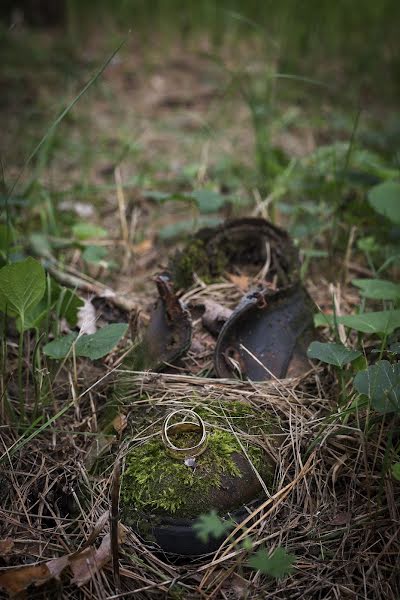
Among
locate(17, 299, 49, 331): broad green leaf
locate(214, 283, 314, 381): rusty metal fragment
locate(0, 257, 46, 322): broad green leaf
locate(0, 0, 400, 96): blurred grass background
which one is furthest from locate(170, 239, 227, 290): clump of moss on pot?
locate(0, 0, 400, 96): blurred grass background

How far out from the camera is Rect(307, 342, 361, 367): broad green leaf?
1525mm

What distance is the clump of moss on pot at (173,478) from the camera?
4.38 feet

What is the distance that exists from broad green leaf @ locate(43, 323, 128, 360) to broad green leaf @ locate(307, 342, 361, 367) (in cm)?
56

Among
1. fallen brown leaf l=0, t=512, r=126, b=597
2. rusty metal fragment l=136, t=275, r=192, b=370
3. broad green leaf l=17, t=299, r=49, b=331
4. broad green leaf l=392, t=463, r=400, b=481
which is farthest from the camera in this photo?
rusty metal fragment l=136, t=275, r=192, b=370

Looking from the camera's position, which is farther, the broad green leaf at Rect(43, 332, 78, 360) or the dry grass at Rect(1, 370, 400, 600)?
the broad green leaf at Rect(43, 332, 78, 360)

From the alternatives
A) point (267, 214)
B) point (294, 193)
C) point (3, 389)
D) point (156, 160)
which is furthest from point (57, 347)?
point (156, 160)

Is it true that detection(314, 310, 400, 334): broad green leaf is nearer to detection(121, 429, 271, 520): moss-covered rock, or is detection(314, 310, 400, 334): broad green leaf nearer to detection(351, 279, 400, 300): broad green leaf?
detection(351, 279, 400, 300): broad green leaf

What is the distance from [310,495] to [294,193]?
6.21 feet

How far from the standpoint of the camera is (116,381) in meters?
1.69

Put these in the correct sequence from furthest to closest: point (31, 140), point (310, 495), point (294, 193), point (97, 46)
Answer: point (97, 46) < point (31, 140) < point (294, 193) < point (310, 495)

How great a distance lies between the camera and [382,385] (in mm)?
1370

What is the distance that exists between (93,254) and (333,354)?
1.11 metres

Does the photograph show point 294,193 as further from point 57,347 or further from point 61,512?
point 61,512

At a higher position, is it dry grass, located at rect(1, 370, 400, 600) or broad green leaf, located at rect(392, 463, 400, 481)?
broad green leaf, located at rect(392, 463, 400, 481)
